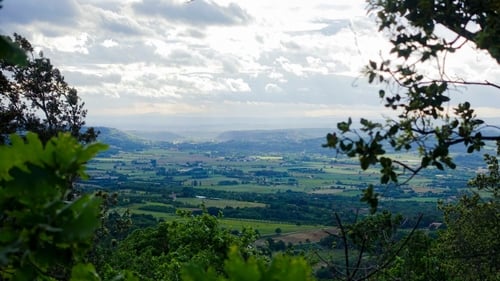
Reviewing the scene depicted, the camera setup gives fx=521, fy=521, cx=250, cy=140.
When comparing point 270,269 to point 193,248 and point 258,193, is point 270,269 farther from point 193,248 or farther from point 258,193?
point 258,193

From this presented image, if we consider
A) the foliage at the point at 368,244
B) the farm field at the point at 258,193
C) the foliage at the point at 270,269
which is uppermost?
the foliage at the point at 270,269

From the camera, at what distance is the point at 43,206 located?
6.93 feet

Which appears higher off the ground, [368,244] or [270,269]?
[270,269]

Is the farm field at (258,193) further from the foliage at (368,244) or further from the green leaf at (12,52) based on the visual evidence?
the green leaf at (12,52)

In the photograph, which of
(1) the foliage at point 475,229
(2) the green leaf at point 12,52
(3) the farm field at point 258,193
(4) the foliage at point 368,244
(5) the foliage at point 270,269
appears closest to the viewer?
(5) the foliage at point 270,269

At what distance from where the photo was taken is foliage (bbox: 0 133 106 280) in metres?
2.04

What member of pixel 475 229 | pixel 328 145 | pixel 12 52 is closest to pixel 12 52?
pixel 12 52

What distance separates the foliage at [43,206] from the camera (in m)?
2.04

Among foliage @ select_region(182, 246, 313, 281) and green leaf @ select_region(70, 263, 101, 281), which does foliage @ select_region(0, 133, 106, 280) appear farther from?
foliage @ select_region(182, 246, 313, 281)

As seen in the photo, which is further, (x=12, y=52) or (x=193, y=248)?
(x=193, y=248)

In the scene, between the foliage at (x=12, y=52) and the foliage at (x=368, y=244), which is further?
the foliage at (x=368, y=244)

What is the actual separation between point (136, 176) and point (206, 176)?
25.4 meters

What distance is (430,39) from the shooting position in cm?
510

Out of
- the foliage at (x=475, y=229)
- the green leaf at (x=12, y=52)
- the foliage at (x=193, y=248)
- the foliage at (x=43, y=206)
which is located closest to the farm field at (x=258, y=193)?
the foliage at (x=475, y=229)
